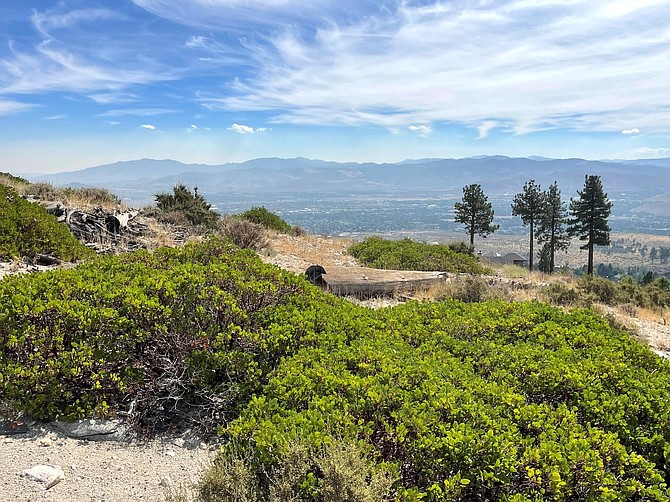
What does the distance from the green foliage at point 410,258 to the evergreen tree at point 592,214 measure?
2303cm

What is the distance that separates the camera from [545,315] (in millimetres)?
4738

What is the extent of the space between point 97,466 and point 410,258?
12258mm

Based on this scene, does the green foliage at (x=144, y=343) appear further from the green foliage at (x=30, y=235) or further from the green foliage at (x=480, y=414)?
the green foliage at (x=30, y=235)

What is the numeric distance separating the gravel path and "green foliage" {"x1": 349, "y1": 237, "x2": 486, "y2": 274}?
415 inches

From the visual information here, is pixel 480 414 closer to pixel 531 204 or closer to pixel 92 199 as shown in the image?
pixel 92 199

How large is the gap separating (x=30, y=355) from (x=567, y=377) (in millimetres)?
3789

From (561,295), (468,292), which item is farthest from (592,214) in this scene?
(468,292)

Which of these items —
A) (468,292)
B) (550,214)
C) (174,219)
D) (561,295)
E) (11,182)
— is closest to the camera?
(468,292)

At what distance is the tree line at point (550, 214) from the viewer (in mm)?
35031

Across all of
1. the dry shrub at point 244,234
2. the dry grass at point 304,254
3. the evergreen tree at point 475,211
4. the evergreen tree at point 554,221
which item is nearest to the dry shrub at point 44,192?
the dry shrub at point 244,234

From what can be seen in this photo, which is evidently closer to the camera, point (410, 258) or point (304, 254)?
point (304, 254)

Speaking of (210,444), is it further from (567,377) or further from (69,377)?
(567,377)

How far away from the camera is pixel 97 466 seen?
308 cm

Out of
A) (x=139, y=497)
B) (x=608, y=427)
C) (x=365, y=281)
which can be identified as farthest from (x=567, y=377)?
(x=365, y=281)
